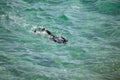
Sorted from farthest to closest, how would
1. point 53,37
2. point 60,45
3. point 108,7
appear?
point 108,7 → point 53,37 → point 60,45

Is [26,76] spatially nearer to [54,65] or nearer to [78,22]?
[54,65]

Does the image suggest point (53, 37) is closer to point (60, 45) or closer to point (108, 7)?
point (60, 45)

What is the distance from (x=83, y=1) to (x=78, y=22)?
3876mm

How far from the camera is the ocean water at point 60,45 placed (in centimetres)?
932

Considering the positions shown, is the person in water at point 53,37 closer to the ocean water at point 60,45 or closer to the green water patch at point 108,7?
the ocean water at point 60,45

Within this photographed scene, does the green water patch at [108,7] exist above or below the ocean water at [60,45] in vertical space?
below

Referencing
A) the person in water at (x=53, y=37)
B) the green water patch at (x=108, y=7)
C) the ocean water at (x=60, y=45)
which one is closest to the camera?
the ocean water at (x=60, y=45)

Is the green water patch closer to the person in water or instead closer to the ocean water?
the ocean water

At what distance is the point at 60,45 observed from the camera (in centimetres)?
1152

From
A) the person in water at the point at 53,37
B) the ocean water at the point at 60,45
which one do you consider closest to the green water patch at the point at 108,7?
the ocean water at the point at 60,45

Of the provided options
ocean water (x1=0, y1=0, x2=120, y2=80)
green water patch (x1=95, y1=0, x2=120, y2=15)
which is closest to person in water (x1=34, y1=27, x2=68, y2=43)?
ocean water (x1=0, y1=0, x2=120, y2=80)

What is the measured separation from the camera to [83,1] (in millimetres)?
18141

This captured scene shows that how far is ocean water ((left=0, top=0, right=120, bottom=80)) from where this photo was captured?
9.32 m

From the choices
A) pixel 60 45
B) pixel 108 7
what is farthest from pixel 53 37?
pixel 108 7
